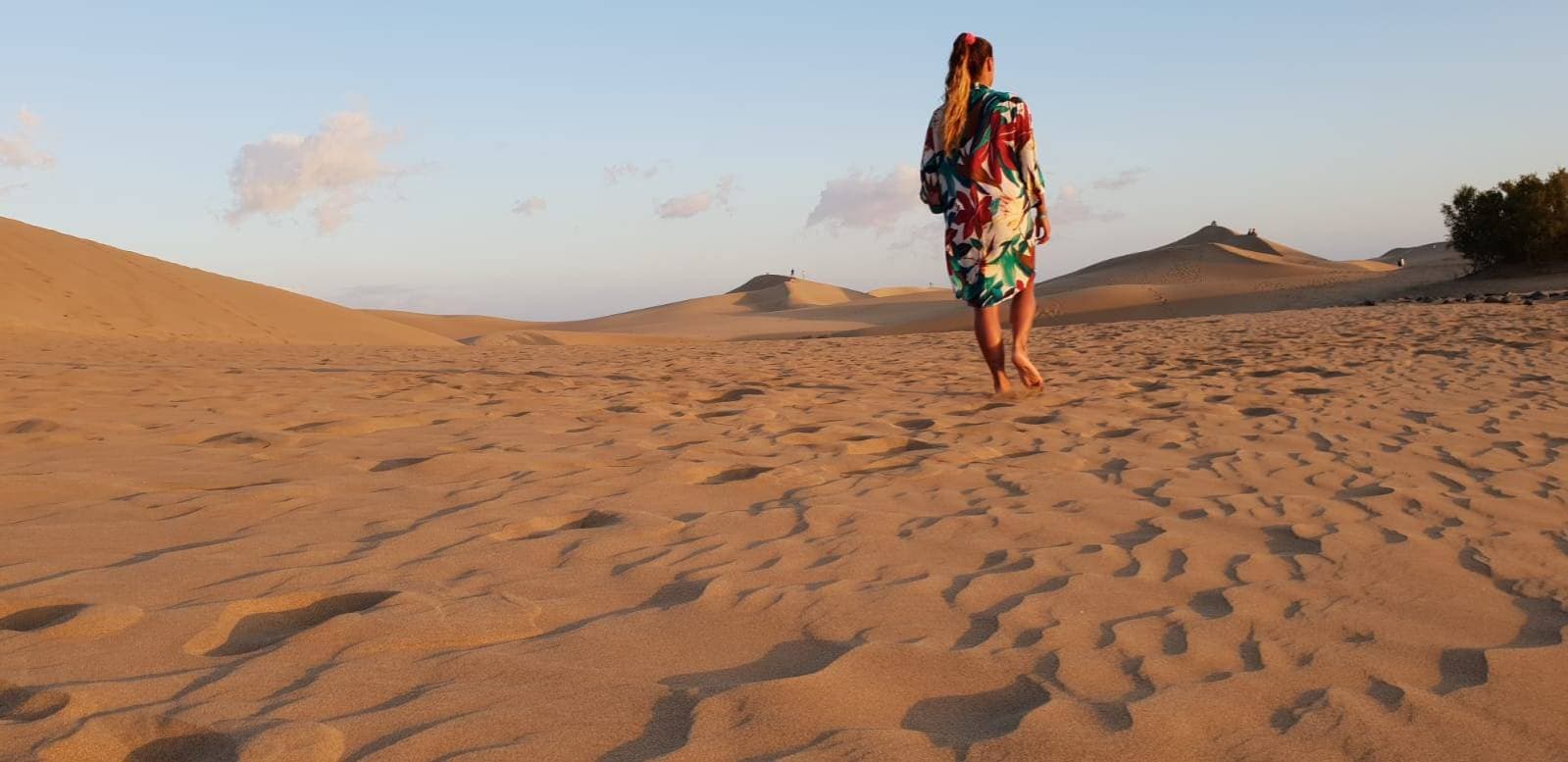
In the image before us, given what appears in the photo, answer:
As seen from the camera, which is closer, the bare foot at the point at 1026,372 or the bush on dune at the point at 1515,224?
the bare foot at the point at 1026,372

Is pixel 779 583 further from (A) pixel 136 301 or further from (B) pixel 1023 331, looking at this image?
(A) pixel 136 301

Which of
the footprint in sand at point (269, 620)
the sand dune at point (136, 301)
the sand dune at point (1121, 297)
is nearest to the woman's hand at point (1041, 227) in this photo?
the footprint in sand at point (269, 620)

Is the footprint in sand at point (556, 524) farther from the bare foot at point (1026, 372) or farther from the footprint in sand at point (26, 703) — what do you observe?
the bare foot at point (1026, 372)

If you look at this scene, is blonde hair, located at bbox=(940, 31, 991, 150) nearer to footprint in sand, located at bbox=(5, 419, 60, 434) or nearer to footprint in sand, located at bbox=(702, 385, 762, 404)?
footprint in sand, located at bbox=(702, 385, 762, 404)

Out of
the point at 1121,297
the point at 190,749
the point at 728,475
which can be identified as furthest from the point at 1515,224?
the point at 190,749

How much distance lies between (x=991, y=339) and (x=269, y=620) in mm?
4163

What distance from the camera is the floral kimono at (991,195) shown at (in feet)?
17.9

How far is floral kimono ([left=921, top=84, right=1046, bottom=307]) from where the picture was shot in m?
5.47

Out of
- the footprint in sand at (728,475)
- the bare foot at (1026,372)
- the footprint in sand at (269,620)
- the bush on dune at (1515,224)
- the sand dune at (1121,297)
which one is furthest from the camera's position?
the sand dune at (1121,297)

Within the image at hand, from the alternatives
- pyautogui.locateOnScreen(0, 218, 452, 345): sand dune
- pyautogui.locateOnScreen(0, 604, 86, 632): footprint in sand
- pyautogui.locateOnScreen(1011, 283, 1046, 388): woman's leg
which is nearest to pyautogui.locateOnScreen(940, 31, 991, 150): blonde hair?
pyautogui.locateOnScreen(1011, 283, 1046, 388): woman's leg

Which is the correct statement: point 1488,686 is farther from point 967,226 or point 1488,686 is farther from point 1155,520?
point 967,226

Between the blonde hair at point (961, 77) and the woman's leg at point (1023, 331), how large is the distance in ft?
2.81

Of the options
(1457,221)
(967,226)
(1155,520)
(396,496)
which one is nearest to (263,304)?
(967,226)

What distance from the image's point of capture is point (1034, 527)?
2.80 meters
